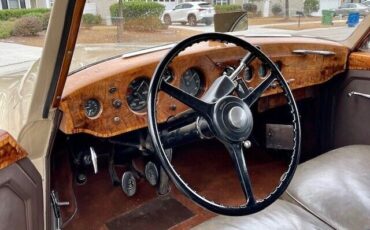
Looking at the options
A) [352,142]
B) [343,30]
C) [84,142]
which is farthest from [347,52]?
[84,142]

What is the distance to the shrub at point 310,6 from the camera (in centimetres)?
225

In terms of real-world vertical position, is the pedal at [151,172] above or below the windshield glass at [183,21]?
below

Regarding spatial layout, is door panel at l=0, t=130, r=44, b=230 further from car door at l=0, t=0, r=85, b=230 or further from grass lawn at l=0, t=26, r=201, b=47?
grass lawn at l=0, t=26, r=201, b=47

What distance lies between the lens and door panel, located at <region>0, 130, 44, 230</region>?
1251 mm

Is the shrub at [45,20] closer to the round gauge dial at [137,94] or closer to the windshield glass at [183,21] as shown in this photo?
the windshield glass at [183,21]

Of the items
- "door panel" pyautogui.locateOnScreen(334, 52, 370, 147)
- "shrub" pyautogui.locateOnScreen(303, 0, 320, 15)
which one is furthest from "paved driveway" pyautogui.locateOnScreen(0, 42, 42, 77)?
Answer: "door panel" pyautogui.locateOnScreen(334, 52, 370, 147)

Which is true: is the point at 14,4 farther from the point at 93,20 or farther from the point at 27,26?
the point at 93,20

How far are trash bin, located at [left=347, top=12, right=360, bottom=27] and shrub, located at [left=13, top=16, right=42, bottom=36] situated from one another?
1867 mm

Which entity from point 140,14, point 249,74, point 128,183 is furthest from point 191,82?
point 128,183

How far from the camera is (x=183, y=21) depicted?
170 cm

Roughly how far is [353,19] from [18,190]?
210 cm

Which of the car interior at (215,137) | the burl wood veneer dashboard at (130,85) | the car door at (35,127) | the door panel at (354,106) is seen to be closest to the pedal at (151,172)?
the car interior at (215,137)

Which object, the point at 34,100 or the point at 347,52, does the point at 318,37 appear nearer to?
the point at 347,52

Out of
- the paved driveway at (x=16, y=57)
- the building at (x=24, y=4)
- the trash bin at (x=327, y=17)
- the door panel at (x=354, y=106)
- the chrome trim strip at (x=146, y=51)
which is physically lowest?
the door panel at (x=354, y=106)
